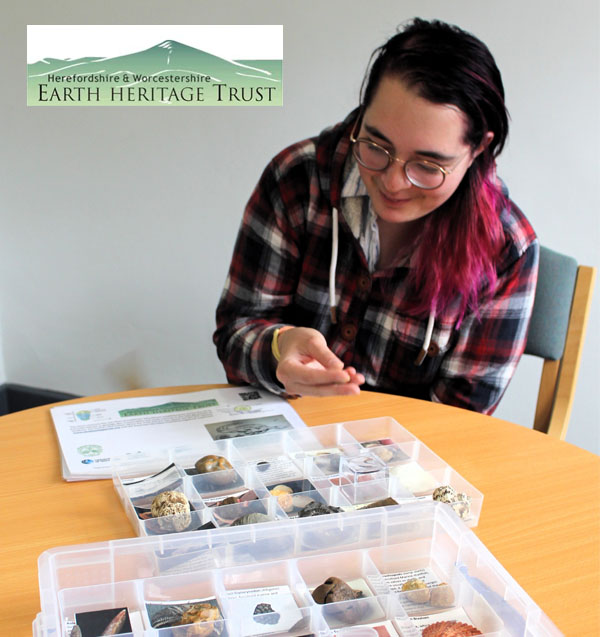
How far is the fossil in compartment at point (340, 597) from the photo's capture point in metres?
0.64

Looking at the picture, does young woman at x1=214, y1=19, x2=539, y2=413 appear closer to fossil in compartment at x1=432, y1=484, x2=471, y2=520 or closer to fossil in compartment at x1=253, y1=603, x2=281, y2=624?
fossil in compartment at x1=432, y1=484, x2=471, y2=520

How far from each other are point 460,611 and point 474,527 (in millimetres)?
145

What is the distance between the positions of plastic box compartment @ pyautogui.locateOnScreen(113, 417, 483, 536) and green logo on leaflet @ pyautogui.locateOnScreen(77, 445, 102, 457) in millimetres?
33

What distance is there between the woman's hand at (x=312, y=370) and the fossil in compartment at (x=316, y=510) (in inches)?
8.1

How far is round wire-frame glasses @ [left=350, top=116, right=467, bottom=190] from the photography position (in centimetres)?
104

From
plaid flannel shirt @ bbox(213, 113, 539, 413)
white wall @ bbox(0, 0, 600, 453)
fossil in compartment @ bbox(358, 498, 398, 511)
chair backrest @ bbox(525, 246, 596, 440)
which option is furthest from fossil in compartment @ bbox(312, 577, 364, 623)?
white wall @ bbox(0, 0, 600, 453)

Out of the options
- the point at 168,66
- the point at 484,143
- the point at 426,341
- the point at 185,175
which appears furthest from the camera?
the point at 185,175

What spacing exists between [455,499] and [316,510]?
150mm

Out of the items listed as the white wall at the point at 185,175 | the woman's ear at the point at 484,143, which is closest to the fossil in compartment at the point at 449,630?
the woman's ear at the point at 484,143

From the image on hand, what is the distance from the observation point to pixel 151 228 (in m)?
1.87

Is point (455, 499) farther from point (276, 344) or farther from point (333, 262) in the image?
point (333, 262)

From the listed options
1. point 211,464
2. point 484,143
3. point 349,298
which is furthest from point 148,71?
point 211,464

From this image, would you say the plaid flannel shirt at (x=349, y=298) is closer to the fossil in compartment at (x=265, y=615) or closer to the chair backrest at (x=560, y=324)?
the chair backrest at (x=560, y=324)

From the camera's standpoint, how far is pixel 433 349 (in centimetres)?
122
